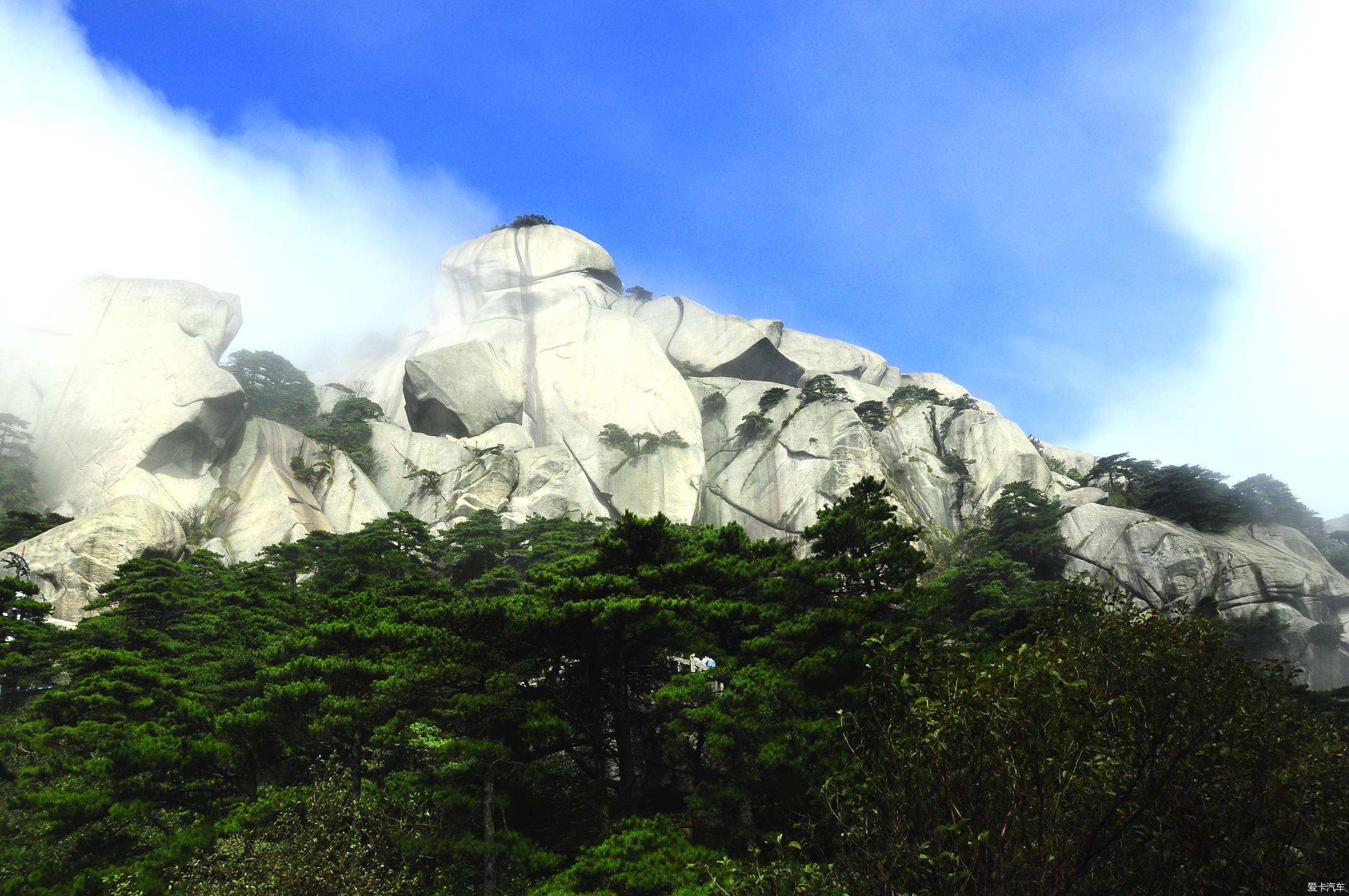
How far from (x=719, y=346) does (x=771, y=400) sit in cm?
1355

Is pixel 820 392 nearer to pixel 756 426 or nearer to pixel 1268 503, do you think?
pixel 756 426

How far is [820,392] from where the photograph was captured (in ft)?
188

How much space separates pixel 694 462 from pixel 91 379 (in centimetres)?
4433

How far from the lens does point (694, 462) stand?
172ft

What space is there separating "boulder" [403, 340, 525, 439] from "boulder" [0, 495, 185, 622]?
20.6 metres

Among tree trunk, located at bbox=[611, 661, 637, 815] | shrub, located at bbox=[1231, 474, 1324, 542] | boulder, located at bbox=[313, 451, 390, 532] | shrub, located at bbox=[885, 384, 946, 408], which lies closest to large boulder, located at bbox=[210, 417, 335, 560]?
boulder, located at bbox=[313, 451, 390, 532]

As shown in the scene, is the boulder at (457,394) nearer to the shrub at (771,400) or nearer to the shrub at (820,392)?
the shrub at (771,400)

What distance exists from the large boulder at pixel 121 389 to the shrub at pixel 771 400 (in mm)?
39418

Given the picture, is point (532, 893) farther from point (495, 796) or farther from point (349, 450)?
point (349, 450)

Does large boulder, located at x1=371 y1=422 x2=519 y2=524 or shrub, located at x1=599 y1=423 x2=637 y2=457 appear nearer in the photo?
large boulder, located at x1=371 y1=422 x2=519 y2=524

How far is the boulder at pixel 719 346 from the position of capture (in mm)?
69500

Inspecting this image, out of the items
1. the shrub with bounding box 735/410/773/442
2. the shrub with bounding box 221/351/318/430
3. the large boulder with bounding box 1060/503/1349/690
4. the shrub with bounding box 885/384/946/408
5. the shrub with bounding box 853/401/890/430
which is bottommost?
the large boulder with bounding box 1060/503/1349/690

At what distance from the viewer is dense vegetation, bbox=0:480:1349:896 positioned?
6691mm

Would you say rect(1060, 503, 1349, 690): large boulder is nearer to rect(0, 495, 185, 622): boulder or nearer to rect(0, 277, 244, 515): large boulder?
rect(0, 495, 185, 622): boulder
